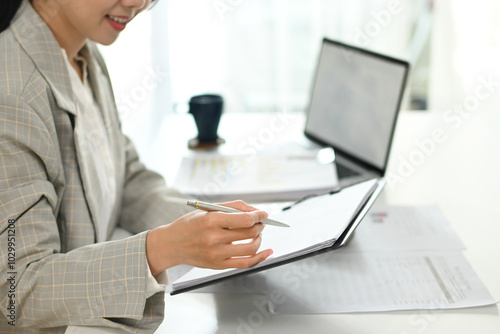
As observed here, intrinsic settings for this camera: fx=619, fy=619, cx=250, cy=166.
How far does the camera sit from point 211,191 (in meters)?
1.36

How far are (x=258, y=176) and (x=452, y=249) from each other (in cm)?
48

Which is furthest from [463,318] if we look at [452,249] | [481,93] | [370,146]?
[481,93]

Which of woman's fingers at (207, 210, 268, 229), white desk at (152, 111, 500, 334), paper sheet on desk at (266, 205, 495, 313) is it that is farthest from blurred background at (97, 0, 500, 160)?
woman's fingers at (207, 210, 268, 229)

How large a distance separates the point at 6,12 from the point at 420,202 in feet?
2.87

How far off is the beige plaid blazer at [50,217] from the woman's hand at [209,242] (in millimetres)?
28

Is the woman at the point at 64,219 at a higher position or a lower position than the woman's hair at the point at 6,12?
lower

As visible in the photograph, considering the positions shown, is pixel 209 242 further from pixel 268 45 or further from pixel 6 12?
pixel 268 45

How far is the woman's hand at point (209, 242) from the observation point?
825 millimetres

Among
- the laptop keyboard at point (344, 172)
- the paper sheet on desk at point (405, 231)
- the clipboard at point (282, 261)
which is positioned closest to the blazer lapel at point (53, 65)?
the clipboard at point (282, 261)

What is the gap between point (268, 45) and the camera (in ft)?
9.94

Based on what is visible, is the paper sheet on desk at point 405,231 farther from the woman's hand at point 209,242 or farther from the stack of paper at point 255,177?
the woman's hand at point 209,242

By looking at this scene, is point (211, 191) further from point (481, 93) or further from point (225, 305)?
point (481, 93)

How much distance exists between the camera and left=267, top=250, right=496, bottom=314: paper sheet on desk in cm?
94

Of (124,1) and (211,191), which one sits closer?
(124,1)
